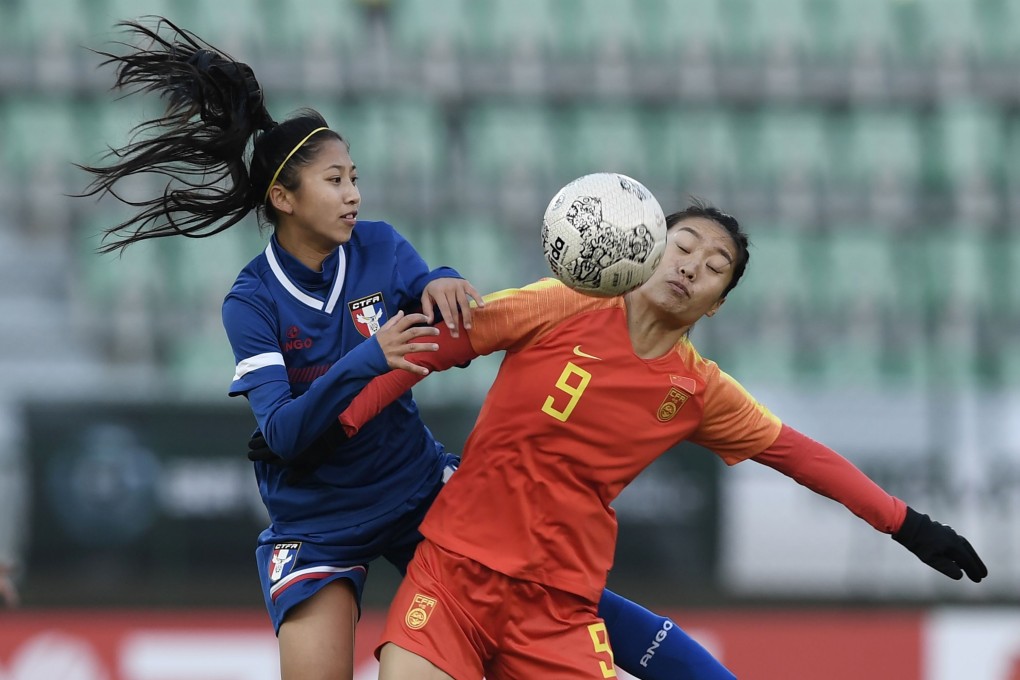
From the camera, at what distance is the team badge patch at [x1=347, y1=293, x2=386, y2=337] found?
3.77m

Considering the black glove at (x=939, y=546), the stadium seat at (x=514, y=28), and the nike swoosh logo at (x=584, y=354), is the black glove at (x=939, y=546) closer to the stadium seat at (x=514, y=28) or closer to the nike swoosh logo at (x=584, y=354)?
the nike swoosh logo at (x=584, y=354)

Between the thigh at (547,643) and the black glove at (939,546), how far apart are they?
91 cm

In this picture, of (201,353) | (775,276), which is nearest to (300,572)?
(201,353)

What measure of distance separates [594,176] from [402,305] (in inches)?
27.2

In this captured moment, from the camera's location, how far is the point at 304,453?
12.2 ft

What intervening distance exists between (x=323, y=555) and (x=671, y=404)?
3.29 feet

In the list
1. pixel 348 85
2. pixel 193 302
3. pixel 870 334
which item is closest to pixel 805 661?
pixel 870 334

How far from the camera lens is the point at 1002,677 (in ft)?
23.2

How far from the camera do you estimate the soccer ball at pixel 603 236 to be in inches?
134

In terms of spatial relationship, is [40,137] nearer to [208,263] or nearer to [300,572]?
[208,263]

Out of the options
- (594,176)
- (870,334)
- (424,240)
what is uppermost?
(594,176)

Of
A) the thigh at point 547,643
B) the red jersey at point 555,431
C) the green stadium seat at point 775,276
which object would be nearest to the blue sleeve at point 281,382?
the red jersey at point 555,431

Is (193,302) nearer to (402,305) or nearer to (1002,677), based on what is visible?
(1002,677)

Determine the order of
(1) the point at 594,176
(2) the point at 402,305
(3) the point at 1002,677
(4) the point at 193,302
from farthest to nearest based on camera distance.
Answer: (4) the point at 193,302 < (3) the point at 1002,677 < (2) the point at 402,305 < (1) the point at 594,176
